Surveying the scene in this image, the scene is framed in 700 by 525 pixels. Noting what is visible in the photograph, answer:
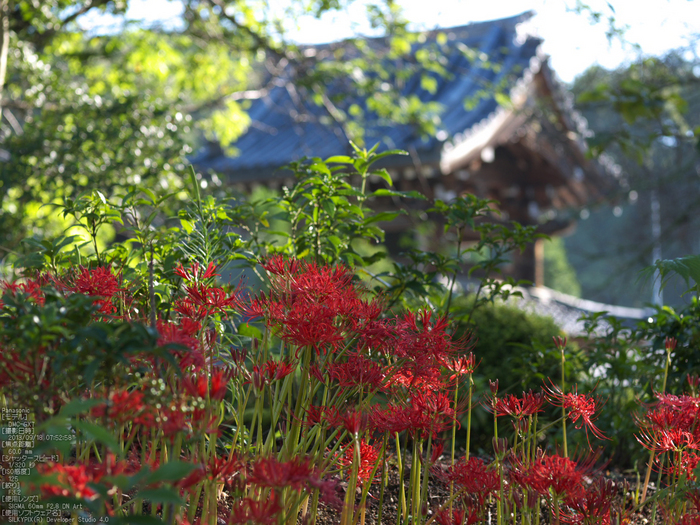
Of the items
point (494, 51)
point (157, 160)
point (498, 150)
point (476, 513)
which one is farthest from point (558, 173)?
point (476, 513)

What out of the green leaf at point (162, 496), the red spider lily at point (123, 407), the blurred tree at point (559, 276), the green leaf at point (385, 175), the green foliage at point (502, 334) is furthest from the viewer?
the blurred tree at point (559, 276)

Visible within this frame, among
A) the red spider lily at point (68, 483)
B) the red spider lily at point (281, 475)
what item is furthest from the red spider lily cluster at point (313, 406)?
the red spider lily at point (68, 483)

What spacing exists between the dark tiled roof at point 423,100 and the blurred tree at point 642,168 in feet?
3.54

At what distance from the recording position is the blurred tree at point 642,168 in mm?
4082

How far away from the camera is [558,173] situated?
8539 mm

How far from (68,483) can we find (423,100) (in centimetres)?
738

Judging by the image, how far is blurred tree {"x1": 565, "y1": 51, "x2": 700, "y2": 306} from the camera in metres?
4.08

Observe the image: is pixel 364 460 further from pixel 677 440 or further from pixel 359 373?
pixel 677 440

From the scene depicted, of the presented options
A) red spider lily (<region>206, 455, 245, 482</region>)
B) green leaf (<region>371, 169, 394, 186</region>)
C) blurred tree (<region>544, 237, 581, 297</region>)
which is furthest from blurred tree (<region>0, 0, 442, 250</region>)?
blurred tree (<region>544, 237, 581, 297</region>)

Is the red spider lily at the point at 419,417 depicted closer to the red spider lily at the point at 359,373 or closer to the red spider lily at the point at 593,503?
the red spider lily at the point at 359,373

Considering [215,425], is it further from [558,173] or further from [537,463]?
[558,173]

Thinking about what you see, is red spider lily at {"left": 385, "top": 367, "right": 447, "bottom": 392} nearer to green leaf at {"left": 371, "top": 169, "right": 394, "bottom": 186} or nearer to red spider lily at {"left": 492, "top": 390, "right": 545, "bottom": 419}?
red spider lily at {"left": 492, "top": 390, "right": 545, "bottom": 419}

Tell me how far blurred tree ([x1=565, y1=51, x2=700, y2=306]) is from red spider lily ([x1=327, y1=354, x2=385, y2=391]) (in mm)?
739

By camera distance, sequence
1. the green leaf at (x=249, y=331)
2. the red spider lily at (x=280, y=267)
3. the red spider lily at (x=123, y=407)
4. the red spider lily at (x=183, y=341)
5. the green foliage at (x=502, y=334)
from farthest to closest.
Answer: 1. the green foliage at (x=502, y=334)
2. the green leaf at (x=249, y=331)
3. the red spider lily at (x=280, y=267)
4. the red spider lily at (x=183, y=341)
5. the red spider lily at (x=123, y=407)
